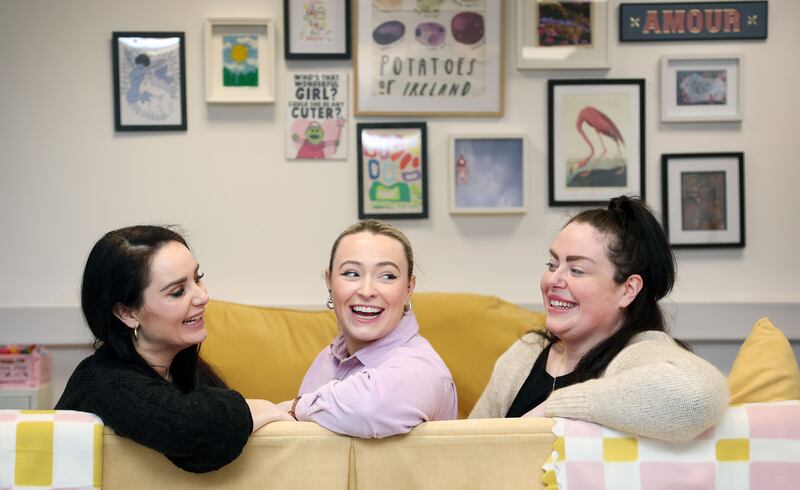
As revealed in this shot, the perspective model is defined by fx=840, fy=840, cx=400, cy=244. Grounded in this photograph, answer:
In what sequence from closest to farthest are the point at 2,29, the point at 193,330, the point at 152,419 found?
1. the point at 152,419
2. the point at 193,330
3. the point at 2,29

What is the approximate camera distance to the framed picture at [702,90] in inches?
111

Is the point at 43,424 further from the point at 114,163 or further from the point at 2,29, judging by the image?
the point at 2,29

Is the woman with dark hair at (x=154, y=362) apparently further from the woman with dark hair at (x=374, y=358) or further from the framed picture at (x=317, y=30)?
the framed picture at (x=317, y=30)

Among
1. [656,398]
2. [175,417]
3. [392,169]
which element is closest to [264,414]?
[175,417]

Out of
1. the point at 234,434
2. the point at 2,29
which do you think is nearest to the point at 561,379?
the point at 234,434

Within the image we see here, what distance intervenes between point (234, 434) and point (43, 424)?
1.08 feet

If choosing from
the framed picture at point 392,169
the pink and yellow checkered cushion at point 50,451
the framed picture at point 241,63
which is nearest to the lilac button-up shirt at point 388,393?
the pink and yellow checkered cushion at point 50,451

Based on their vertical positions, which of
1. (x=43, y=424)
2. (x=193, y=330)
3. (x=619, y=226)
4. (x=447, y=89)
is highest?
(x=447, y=89)

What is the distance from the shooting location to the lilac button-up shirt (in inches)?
55.6

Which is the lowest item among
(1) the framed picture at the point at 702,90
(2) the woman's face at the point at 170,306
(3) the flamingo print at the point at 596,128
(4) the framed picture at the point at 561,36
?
(2) the woman's face at the point at 170,306

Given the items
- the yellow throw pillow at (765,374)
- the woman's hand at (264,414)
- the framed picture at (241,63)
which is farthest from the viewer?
the framed picture at (241,63)

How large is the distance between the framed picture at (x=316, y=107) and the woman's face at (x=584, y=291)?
1231 millimetres

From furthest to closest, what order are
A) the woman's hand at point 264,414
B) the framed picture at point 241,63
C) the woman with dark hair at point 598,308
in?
the framed picture at point 241,63, the woman with dark hair at point 598,308, the woman's hand at point 264,414

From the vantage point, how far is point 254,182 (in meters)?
2.84
